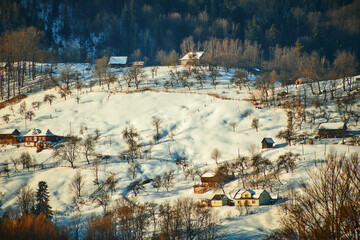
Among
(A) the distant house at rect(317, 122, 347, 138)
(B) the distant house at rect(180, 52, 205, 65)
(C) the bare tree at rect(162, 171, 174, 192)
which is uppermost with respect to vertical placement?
(B) the distant house at rect(180, 52, 205, 65)

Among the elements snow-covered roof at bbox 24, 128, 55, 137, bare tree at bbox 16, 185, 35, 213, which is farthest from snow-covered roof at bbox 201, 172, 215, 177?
snow-covered roof at bbox 24, 128, 55, 137

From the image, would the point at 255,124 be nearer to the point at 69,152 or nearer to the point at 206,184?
the point at 206,184

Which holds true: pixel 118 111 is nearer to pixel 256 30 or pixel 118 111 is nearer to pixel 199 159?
pixel 199 159

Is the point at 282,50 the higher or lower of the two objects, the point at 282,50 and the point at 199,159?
the higher

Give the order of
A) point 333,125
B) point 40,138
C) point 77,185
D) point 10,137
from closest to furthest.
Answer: point 77,185 < point 333,125 < point 40,138 < point 10,137

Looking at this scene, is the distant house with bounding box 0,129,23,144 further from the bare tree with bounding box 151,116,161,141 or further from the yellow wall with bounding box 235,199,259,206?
the yellow wall with bounding box 235,199,259,206

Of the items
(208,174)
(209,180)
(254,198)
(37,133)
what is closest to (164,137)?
(208,174)

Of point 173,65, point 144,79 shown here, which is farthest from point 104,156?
point 173,65
